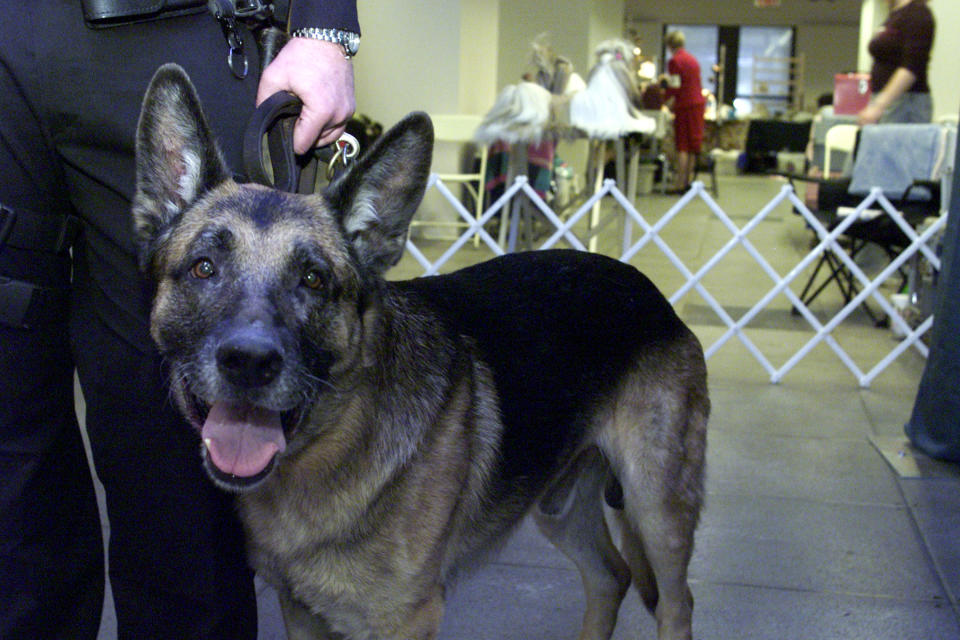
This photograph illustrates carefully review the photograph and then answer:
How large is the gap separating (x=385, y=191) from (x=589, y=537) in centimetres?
131

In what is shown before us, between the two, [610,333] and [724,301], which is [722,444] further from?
[724,301]

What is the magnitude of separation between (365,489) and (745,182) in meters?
19.1

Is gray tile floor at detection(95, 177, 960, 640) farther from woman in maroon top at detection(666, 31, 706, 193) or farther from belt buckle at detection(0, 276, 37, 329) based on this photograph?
Answer: woman in maroon top at detection(666, 31, 706, 193)

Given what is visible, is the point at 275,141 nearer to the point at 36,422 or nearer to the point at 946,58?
the point at 36,422

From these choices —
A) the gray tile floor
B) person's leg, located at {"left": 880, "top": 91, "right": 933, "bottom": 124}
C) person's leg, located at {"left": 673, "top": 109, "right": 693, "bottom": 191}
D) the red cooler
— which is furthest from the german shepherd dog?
person's leg, located at {"left": 673, "top": 109, "right": 693, "bottom": 191}

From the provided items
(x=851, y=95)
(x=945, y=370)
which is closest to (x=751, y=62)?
(x=851, y=95)

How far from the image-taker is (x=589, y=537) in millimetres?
2895

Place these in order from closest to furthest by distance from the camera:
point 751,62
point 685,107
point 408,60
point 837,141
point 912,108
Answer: point 912,108, point 837,141, point 408,60, point 685,107, point 751,62

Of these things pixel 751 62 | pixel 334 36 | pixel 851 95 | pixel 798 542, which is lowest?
pixel 798 542

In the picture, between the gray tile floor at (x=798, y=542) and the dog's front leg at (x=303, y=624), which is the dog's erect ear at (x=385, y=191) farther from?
the gray tile floor at (x=798, y=542)

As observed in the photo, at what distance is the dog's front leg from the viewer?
229 cm

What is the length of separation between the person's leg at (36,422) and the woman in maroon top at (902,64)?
22.6 ft

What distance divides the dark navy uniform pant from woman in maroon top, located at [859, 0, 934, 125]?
6.63 metres

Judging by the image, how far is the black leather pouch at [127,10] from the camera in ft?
5.83
